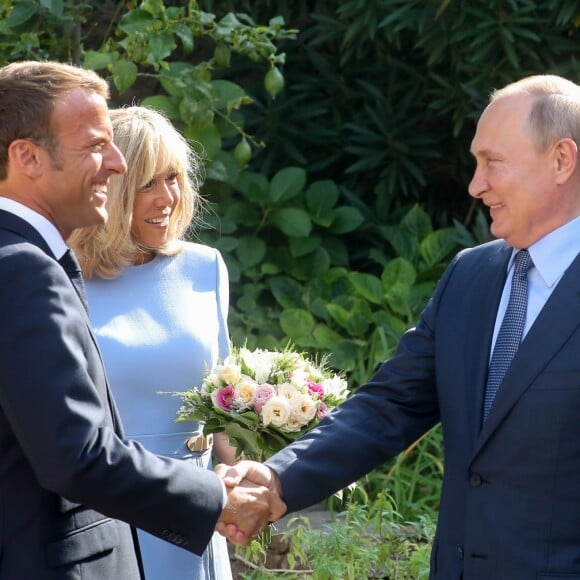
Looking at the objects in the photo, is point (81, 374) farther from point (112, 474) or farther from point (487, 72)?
point (487, 72)

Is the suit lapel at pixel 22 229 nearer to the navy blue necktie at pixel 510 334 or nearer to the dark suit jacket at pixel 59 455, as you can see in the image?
the dark suit jacket at pixel 59 455

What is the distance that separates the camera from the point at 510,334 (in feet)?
9.46

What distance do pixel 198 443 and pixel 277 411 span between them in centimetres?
40

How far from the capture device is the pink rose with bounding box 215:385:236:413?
341 cm

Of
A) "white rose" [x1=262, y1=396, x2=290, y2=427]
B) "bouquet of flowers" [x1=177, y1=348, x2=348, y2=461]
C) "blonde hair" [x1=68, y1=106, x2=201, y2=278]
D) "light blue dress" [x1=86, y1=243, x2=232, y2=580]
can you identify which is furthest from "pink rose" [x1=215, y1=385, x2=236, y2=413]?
"blonde hair" [x1=68, y1=106, x2=201, y2=278]

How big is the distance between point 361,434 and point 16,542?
1.09 metres

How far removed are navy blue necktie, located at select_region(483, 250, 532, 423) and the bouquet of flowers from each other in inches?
27.5

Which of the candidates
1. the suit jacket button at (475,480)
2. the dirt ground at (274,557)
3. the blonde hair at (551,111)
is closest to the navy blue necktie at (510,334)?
the suit jacket button at (475,480)

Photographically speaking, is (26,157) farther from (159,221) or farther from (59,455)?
(159,221)

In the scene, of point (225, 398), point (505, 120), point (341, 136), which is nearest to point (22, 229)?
point (225, 398)

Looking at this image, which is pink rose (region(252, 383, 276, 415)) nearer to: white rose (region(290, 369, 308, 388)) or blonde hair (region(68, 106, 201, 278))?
white rose (region(290, 369, 308, 388))

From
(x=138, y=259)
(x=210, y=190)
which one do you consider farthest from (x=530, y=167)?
(x=210, y=190)

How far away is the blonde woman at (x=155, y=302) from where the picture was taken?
3.56 meters

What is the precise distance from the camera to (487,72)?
5.98 meters
